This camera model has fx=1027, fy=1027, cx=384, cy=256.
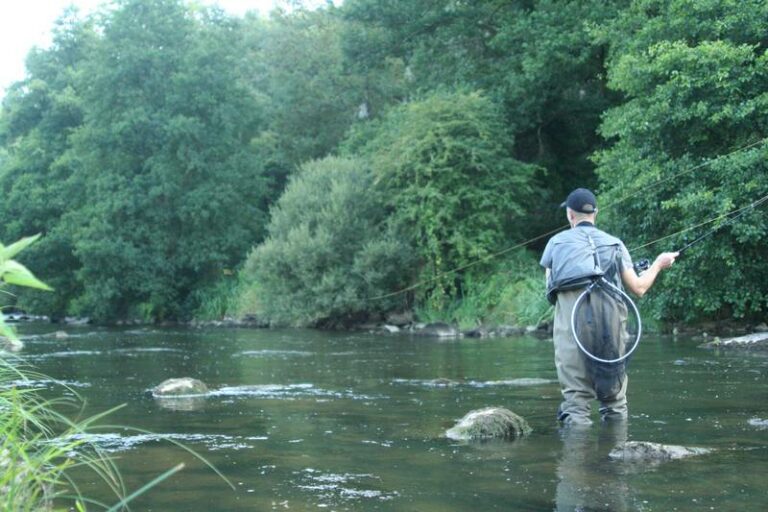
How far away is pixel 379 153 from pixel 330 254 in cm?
363

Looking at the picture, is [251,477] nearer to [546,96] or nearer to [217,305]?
[546,96]

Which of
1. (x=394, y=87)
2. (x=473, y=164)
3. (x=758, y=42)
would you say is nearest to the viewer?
(x=758, y=42)

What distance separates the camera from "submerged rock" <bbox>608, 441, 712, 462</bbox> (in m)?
6.60

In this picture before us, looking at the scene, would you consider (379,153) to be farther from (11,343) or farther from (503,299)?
(11,343)

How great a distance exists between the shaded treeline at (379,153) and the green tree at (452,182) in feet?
0.29

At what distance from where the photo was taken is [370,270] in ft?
95.4

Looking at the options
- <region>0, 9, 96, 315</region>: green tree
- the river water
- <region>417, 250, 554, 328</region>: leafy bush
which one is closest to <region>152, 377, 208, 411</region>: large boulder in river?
the river water

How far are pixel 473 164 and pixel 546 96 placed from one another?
4055 millimetres

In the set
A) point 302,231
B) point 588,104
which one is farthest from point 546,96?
point 302,231

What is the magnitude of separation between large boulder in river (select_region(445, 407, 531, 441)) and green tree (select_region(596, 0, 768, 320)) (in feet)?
37.5

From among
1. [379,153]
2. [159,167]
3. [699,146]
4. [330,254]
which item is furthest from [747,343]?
[159,167]

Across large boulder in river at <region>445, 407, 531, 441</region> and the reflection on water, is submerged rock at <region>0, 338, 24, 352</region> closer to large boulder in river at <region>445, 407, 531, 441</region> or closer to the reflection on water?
the reflection on water

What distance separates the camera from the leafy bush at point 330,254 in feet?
95.8

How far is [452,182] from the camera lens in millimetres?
28844
